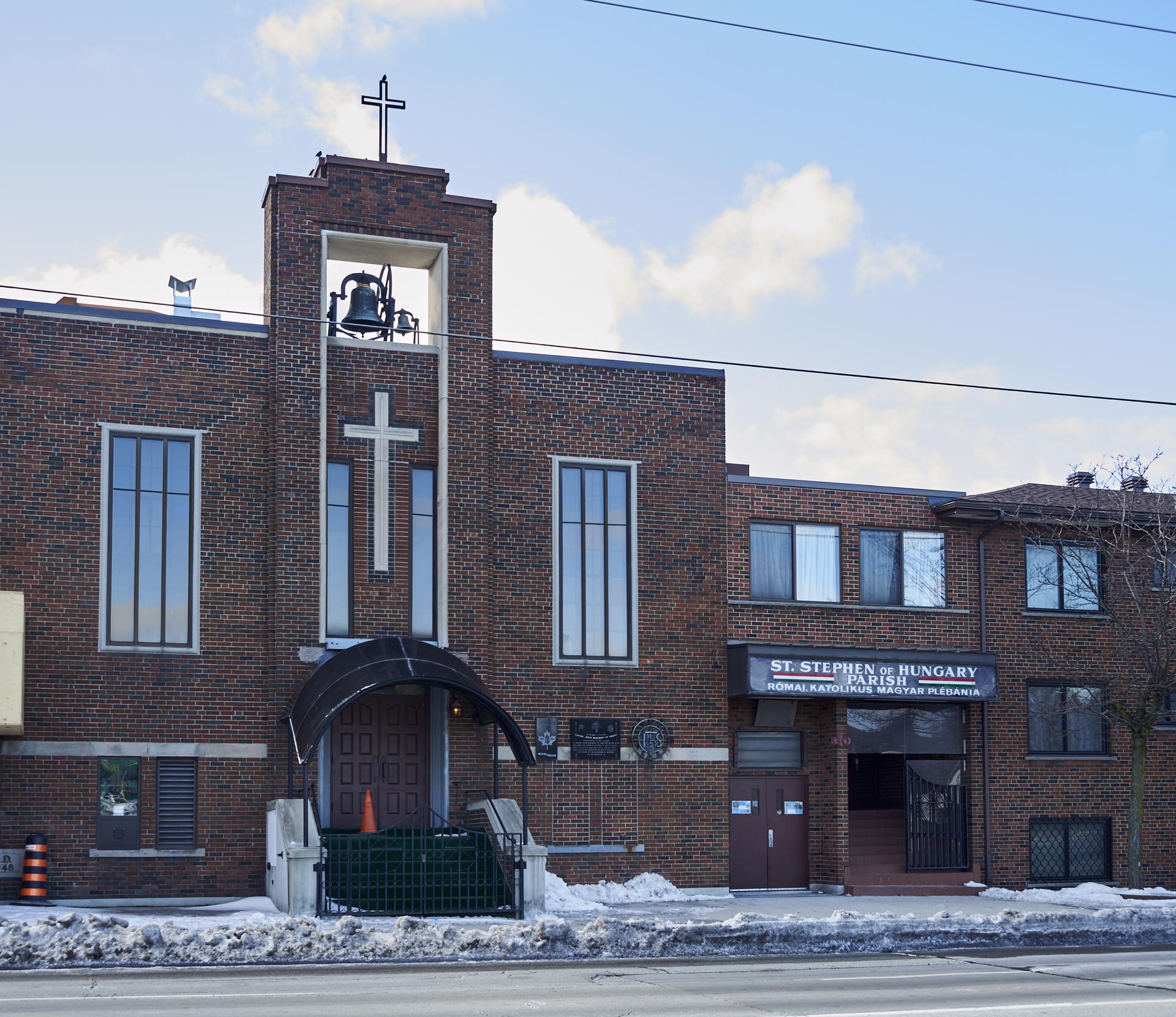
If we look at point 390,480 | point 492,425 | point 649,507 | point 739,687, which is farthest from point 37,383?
point 739,687

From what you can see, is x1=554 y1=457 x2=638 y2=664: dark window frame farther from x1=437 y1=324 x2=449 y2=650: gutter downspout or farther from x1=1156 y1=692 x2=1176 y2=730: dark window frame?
x1=1156 y1=692 x2=1176 y2=730: dark window frame

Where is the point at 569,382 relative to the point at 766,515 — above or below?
above

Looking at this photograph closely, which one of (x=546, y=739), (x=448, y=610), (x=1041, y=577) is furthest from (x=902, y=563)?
(x=448, y=610)

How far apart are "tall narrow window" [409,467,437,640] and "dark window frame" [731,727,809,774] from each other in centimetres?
620

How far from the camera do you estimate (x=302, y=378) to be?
2475 centimetres

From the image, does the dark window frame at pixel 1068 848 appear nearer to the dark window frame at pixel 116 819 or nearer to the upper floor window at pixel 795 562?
the upper floor window at pixel 795 562

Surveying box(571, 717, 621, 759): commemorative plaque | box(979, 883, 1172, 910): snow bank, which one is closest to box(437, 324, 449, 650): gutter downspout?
box(571, 717, 621, 759): commemorative plaque

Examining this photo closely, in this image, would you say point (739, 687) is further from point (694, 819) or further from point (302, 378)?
point (302, 378)

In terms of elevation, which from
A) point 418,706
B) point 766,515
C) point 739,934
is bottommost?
point 739,934

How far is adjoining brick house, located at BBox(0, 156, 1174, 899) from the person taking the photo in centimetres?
2333

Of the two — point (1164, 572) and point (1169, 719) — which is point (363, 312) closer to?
point (1164, 572)

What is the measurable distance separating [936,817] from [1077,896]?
2.74 meters

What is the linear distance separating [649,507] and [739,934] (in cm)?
921

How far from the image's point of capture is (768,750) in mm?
28062
